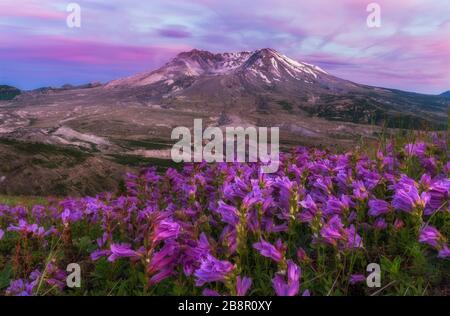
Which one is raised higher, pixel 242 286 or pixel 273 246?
pixel 273 246

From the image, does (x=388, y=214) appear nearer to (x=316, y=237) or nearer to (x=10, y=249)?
(x=316, y=237)

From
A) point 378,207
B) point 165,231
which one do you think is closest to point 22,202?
point 165,231

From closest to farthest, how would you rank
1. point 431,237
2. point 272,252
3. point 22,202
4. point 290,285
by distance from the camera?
point 290,285 → point 272,252 → point 431,237 → point 22,202

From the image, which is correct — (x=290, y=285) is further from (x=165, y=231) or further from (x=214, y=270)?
(x=165, y=231)

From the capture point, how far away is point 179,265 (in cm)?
384

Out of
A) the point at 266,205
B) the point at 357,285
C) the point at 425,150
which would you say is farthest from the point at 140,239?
the point at 425,150

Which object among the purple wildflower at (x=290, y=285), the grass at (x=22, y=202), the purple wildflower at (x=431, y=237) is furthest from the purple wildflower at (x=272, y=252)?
the grass at (x=22, y=202)

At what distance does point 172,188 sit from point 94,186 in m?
77.3

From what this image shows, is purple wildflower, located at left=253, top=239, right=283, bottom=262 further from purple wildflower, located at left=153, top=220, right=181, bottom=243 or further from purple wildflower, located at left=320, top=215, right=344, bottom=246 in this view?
purple wildflower, located at left=153, top=220, right=181, bottom=243

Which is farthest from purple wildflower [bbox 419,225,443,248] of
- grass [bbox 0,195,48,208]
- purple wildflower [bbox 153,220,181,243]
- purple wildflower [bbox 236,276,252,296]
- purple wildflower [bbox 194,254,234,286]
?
grass [bbox 0,195,48,208]

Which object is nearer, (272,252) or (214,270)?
(214,270)

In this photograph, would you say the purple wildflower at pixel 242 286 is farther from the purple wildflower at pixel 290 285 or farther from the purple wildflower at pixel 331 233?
the purple wildflower at pixel 331 233

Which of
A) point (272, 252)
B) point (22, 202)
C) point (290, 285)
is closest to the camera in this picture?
point (290, 285)

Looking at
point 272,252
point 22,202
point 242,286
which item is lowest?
point 22,202
